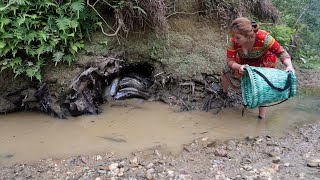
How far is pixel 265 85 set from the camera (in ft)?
14.4

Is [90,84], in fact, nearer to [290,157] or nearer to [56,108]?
[56,108]

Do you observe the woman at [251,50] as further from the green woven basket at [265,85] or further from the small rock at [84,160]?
the small rock at [84,160]

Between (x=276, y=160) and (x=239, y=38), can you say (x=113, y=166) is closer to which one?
(x=276, y=160)

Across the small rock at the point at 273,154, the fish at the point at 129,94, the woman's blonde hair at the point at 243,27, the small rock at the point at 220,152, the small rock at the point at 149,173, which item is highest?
the woman's blonde hair at the point at 243,27

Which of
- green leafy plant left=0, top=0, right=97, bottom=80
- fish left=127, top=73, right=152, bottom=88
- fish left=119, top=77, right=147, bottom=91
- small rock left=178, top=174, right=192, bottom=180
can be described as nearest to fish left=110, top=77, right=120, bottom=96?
fish left=119, top=77, right=147, bottom=91

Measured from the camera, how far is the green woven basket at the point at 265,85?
4379 millimetres

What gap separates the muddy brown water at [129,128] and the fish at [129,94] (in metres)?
0.13

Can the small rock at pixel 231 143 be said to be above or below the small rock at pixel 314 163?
above

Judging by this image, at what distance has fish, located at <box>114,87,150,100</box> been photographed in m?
5.78

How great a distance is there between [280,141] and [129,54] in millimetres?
2881

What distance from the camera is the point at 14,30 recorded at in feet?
16.7

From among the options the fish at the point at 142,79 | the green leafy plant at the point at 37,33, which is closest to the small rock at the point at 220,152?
the fish at the point at 142,79

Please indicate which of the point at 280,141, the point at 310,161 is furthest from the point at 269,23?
the point at 310,161

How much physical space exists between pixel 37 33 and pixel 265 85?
11.0 feet
